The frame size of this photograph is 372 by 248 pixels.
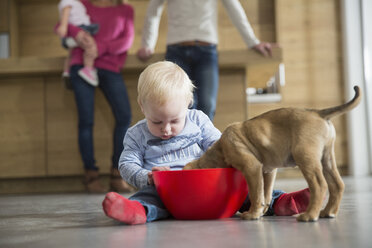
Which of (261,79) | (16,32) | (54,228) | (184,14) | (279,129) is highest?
(16,32)

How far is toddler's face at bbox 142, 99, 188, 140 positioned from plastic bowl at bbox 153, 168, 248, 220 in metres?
0.16

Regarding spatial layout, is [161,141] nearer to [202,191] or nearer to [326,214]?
[202,191]

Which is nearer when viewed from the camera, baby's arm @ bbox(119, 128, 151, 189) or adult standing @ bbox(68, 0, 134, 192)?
baby's arm @ bbox(119, 128, 151, 189)

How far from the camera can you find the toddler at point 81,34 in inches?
101

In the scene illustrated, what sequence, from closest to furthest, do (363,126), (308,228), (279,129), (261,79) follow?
1. (308,228)
2. (279,129)
3. (261,79)
4. (363,126)

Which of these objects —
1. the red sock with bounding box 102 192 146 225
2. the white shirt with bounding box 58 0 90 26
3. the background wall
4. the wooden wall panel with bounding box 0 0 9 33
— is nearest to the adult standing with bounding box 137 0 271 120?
the white shirt with bounding box 58 0 90 26

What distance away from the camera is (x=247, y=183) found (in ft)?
3.57

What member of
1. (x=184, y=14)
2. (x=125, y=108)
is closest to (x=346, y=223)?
(x=184, y=14)

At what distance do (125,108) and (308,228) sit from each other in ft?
6.03

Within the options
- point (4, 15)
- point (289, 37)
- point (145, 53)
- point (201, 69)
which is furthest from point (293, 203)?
point (4, 15)

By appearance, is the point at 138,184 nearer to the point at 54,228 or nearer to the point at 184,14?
the point at 54,228

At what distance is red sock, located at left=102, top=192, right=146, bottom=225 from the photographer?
1.02 meters

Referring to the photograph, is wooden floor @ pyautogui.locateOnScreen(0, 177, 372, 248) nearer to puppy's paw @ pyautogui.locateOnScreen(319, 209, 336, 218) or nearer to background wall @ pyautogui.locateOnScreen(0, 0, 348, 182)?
puppy's paw @ pyautogui.locateOnScreen(319, 209, 336, 218)

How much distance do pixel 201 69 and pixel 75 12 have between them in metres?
0.89
